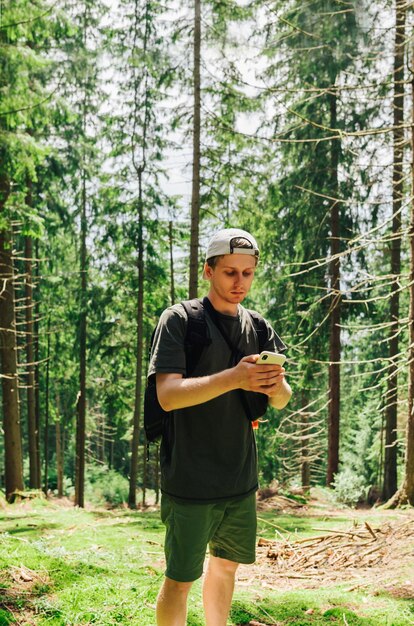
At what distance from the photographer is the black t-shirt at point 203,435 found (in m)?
2.59

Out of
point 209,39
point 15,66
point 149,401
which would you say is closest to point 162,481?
point 149,401

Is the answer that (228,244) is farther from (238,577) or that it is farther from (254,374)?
(238,577)

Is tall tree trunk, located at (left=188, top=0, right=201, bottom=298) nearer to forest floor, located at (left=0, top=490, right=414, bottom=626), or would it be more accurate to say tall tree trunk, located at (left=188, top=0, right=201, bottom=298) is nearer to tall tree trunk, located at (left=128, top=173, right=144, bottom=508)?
tall tree trunk, located at (left=128, top=173, right=144, bottom=508)

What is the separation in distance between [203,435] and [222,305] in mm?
679

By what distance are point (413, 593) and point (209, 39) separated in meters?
10.5

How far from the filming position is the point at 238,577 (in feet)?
16.6

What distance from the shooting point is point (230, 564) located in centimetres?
285

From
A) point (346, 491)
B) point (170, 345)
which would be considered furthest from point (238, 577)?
point (346, 491)

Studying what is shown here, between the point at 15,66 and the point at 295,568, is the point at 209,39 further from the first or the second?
the point at 295,568

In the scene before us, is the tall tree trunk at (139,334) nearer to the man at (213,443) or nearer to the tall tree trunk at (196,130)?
the tall tree trunk at (196,130)

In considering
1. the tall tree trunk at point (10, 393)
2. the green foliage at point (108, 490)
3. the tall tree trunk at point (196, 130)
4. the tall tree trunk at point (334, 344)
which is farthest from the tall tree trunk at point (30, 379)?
the green foliage at point (108, 490)

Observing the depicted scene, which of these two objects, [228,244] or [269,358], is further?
[228,244]

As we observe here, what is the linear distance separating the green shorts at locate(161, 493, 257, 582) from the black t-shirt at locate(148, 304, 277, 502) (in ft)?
0.27

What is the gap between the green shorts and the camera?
8.49ft
